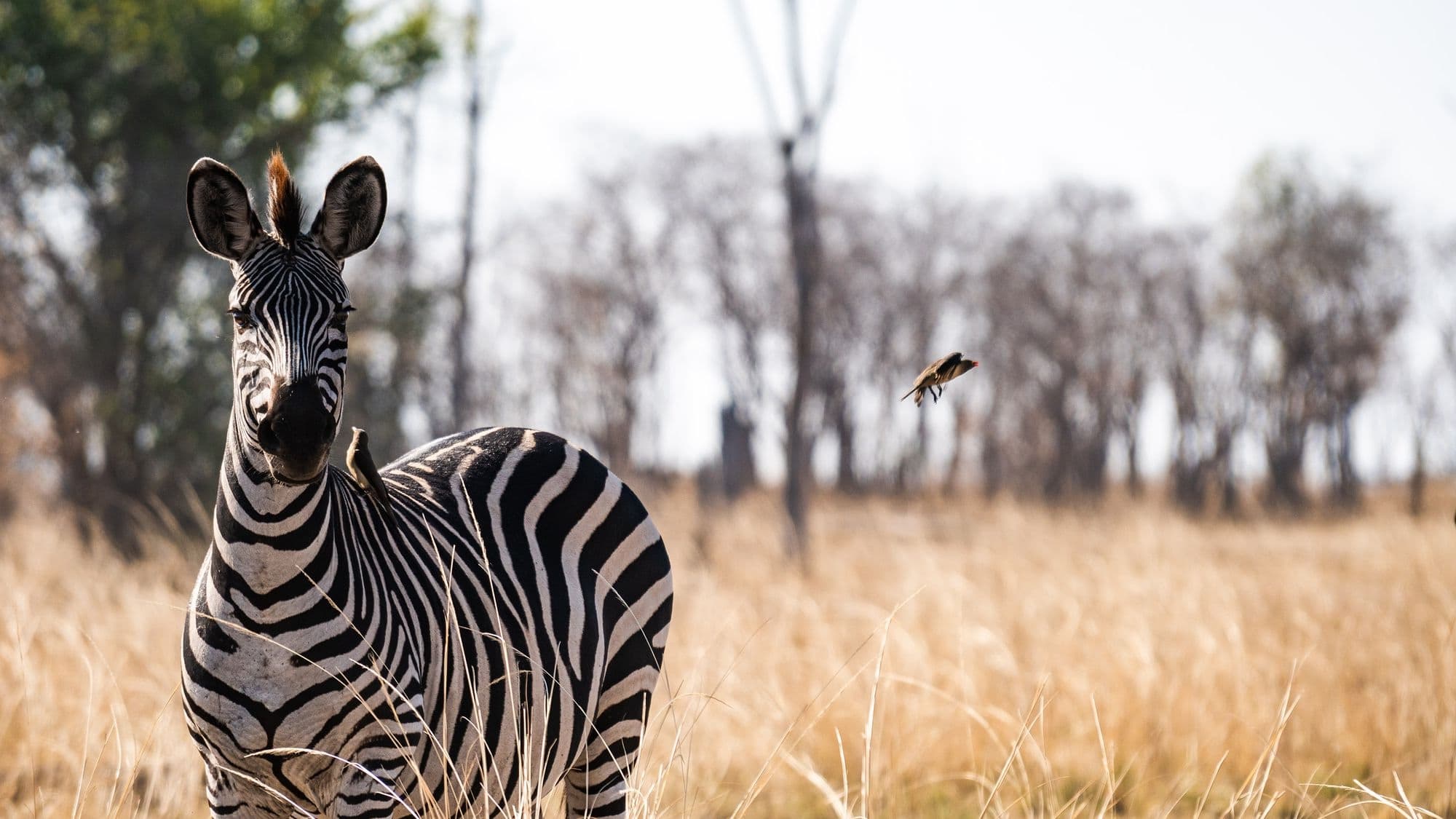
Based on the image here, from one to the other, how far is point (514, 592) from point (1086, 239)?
119 ft

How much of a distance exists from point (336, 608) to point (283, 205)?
0.86m

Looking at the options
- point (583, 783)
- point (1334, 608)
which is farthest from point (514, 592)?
point (1334, 608)

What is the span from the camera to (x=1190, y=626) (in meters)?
6.78

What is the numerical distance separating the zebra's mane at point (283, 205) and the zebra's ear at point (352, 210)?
0.05 meters

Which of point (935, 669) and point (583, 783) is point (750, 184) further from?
point (583, 783)

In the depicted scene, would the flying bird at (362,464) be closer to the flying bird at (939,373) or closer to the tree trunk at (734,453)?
the flying bird at (939,373)

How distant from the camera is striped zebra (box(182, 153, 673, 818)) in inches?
91.2

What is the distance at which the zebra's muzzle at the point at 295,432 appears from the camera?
84.3 inches

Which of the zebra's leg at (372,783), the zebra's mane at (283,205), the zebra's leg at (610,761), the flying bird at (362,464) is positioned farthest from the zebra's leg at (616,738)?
the zebra's mane at (283,205)

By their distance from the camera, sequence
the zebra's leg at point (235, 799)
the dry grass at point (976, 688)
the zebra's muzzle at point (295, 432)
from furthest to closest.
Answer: the dry grass at point (976, 688) < the zebra's leg at point (235, 799) < the zebra's muzzle at point (295, 432)

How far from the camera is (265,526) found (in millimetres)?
2332

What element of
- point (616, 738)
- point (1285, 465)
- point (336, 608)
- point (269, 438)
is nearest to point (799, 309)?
point (616, 738)

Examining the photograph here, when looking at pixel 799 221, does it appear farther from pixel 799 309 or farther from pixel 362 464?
pixel 362 464

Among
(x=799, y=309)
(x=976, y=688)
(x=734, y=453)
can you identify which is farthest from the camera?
(x=734, y=453)
